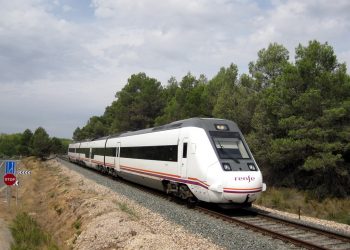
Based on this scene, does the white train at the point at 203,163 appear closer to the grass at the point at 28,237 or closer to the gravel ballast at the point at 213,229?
the gravel ballast at the point at 213,229

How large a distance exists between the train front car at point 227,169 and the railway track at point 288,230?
1.71ft

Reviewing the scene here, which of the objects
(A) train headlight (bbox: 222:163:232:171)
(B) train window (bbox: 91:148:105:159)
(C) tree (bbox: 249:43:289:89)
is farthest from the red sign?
(C) tree (bbox: 249:43:289:89)

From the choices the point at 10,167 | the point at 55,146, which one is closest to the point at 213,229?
the point at 10,167

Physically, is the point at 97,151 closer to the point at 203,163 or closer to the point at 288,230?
the point at 203,163

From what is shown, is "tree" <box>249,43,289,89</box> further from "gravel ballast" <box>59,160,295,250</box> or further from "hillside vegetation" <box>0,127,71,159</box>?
"hillside vegetation" <box>0,127,71,159</box>

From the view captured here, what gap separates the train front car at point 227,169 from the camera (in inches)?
520

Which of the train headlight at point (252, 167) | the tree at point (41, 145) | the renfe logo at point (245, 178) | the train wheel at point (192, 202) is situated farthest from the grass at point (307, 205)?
the tree at point (41, 145)

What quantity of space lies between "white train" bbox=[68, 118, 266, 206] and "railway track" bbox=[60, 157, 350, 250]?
1.72 feet

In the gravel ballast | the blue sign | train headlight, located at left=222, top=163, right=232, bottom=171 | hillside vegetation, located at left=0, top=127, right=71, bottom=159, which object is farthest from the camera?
hillside vegetation, located at left=0, top=127, right=71, bottom=159

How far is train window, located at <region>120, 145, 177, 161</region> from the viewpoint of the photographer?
55.2 ft

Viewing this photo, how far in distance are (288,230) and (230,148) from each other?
163 inches

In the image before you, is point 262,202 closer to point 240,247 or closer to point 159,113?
point 240,247

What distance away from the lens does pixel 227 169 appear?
13.5 m

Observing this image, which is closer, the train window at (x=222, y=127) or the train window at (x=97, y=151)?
the train window at (x=222, y=127)
